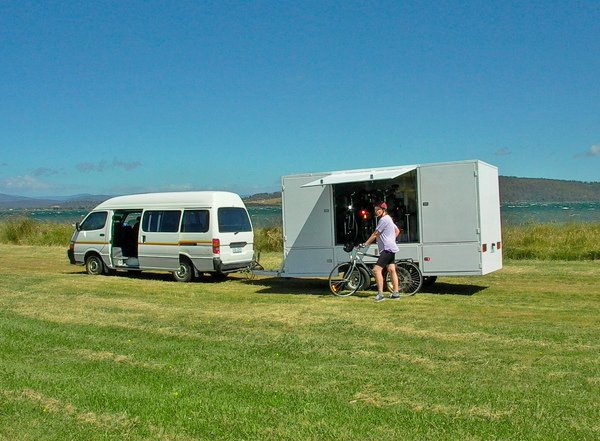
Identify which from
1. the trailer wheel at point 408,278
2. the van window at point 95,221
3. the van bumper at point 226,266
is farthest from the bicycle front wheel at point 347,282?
the van window at point 95,221

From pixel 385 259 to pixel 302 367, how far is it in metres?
5.71

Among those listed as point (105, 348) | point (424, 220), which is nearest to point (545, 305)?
point (424, 220)

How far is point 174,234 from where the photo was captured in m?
16.9

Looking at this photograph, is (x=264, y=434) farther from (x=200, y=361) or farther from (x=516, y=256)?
(x=516, y=256)

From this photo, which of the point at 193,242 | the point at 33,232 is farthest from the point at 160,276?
the point at 33,232

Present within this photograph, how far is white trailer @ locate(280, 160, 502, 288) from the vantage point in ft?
43.1

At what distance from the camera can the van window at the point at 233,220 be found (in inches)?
652

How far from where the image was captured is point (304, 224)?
14758mm

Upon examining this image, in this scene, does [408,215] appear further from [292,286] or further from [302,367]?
[302,367]

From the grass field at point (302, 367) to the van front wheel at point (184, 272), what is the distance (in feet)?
11.0

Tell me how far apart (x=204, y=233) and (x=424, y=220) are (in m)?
5.42

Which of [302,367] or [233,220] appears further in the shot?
[233,220]

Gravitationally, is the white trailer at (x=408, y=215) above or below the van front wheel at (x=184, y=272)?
above

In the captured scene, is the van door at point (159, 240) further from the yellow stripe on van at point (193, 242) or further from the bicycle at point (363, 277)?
the bicycle at point (363, 277)
